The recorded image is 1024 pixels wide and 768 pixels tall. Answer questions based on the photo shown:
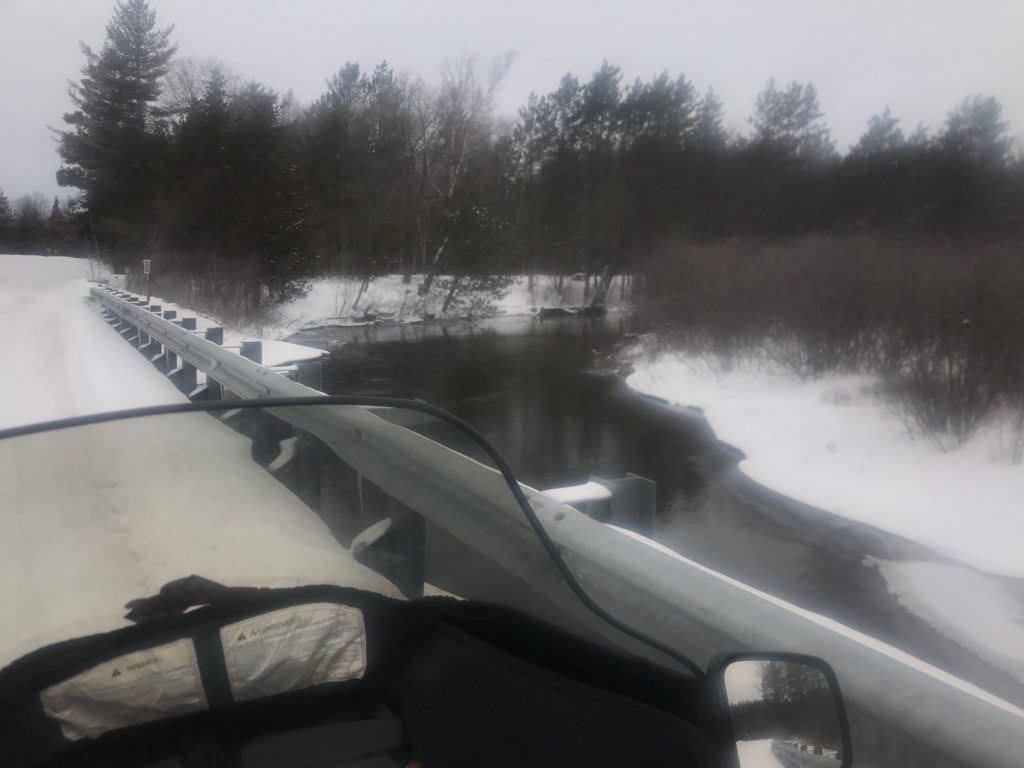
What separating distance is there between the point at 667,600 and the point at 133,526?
103 cm

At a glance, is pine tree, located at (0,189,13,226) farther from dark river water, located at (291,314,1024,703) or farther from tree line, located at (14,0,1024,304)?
dark river water, located at (291,314,1024,703)

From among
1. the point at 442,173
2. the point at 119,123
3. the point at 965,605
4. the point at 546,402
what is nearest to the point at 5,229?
the point at 119,123

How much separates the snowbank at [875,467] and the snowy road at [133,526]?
25.2 ft

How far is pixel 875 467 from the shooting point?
10719mm

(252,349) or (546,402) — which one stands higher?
(252,349)

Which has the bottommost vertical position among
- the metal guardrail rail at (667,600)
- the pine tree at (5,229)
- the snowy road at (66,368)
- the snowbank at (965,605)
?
the snowbank at (965,605)

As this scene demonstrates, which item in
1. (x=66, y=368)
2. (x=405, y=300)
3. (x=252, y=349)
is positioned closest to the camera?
(x=252, y=349)

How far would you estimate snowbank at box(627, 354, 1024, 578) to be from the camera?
26.8 ft

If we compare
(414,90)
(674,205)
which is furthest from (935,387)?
(414,90)

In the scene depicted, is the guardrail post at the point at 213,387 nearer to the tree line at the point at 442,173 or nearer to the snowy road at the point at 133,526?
the snowy road at the point at 133,526

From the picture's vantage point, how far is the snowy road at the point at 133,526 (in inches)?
50.6

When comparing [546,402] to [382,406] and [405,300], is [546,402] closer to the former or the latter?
[382,406]

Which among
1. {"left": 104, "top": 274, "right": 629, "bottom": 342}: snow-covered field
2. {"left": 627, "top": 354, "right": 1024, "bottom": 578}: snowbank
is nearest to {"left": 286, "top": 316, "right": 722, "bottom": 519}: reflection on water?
{"left": 627, "top": 354, "right": 1024, "bottom": 578}: snowbank

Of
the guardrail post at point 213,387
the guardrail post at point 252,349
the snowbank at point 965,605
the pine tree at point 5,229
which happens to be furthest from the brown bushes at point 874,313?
the pine tree at point 5,229
